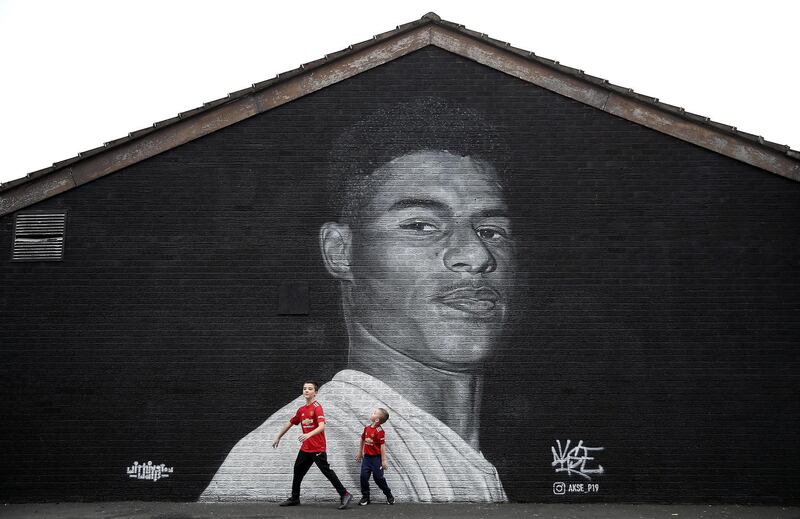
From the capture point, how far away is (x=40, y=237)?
37.2 ft

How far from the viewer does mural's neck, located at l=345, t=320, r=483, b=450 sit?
11.0 meters

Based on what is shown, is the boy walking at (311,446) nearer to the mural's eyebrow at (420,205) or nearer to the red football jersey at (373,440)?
the red football jersey at (373,440)

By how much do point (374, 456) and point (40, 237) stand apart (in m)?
5.90

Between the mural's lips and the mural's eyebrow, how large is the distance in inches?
49.0

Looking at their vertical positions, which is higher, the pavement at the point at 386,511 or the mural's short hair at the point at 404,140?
the mural's short hair at the point at 404,140

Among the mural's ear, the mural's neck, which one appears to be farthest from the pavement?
the mural's ear

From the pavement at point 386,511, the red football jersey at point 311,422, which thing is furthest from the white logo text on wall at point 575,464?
the red football jersey at point 311,422

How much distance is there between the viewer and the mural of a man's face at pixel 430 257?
11.2m

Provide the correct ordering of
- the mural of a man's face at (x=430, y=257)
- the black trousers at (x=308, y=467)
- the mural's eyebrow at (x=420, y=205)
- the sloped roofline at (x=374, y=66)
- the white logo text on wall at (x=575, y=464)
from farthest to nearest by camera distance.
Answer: the mural's eyebrow at (x=420, y=205) → the sloped roofline at (x=374, y=66) → the mural of a man's face at (x=430, y=257) → the white logo text on wall at (x=575, y=464) → the black trousers at (x=308, y=467)

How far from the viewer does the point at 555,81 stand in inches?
456

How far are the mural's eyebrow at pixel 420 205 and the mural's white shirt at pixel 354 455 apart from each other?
8.37 ft

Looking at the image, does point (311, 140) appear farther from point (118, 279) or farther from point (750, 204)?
point (750, 204)
